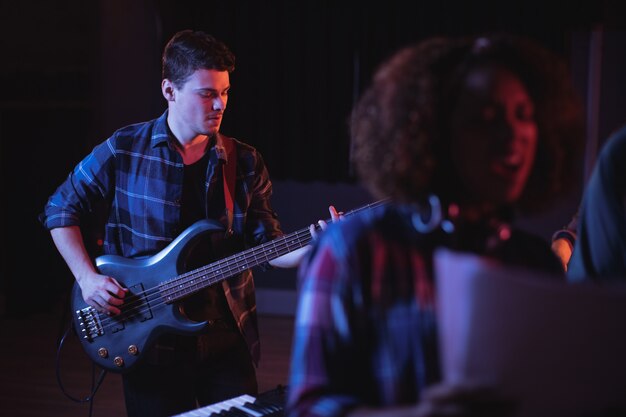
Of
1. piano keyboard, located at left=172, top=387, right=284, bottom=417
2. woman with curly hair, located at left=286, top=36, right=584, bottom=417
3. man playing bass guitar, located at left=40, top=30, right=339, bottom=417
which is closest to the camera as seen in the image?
woman with curly hair, located at left=286, top=36, right=584, bottom=417

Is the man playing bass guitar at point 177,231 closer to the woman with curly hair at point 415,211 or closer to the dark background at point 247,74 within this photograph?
the woman with curly hair at point 415,211

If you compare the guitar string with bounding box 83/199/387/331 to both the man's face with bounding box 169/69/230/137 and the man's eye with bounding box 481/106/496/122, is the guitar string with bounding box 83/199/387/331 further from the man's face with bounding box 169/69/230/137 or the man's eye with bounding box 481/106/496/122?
the man's eye with bounding box 481/106/496/122

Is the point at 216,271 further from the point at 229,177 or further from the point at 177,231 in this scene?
the point at 229,177

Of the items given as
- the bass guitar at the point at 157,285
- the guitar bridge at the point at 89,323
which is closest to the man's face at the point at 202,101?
the bass guitar at the point at 157,285

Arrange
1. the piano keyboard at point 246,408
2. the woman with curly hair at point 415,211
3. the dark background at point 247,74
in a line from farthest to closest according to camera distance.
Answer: the dark background at point 247,74 < the piano keyboard at point 246,408 < the woman with curly hair at point 415,211

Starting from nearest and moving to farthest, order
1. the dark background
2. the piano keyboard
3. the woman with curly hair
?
the woman with curly hair → the piano keyboard → the dark background

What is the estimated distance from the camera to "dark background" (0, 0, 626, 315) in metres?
5.70

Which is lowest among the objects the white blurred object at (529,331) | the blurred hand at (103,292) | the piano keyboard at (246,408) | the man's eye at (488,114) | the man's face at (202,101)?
the piano keyboard at (246,408)

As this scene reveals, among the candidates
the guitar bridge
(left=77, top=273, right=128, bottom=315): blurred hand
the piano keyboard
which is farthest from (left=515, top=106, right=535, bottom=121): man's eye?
the guitar bridge

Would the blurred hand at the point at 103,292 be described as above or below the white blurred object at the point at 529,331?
below

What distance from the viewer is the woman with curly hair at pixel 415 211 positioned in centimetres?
95

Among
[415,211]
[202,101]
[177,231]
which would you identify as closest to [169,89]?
[202,101]

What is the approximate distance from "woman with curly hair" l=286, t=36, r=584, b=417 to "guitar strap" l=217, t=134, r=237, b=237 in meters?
1.52

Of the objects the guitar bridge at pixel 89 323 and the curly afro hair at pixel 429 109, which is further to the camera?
the guitar bridge at pixel 89 323
